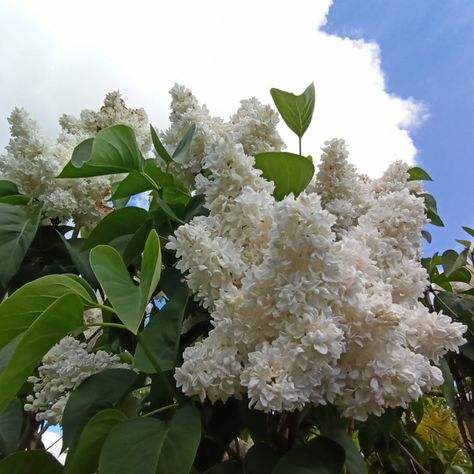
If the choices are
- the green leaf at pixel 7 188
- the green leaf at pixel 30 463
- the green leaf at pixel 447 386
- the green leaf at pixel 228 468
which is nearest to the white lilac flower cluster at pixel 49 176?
the green leaf at pixel 7 188

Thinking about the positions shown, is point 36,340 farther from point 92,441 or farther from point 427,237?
point 427,237

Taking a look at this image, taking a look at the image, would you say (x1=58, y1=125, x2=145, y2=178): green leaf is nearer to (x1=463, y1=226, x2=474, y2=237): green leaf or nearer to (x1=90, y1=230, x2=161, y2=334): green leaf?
(x1=90, y1=230, x2=161, y2=334): green leaf

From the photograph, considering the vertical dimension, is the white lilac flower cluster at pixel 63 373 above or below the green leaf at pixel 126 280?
below

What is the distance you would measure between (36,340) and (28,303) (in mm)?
46

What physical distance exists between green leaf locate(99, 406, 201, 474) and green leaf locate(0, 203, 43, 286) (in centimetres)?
38

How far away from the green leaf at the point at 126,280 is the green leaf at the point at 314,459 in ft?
0.63

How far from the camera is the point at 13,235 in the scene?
851 mm

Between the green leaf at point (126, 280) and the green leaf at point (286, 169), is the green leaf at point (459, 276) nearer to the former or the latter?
the green leaf at point (286, 169)

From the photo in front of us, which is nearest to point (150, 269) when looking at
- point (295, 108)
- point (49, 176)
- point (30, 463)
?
point (30, 463)

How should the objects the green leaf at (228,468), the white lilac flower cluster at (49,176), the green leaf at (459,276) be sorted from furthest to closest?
the green leaf at (459,276), the white lilac flower cluster at (49,176), the green leaf at (228,468)

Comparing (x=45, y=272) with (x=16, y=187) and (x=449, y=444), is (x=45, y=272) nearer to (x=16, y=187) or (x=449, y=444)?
(x=16, y=187)

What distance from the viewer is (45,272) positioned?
92 cm

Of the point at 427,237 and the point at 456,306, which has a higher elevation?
the point at 427,237

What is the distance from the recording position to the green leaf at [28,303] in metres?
0.53
